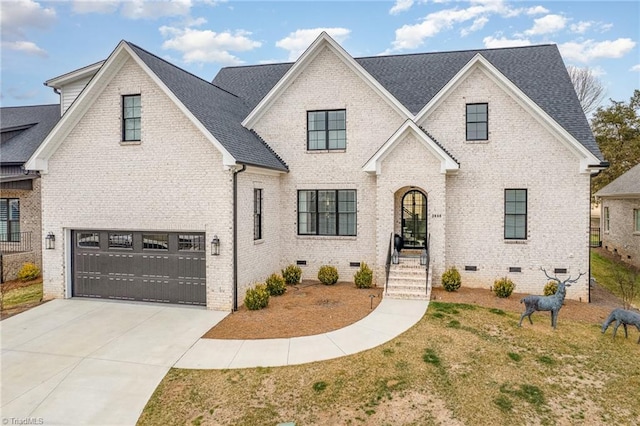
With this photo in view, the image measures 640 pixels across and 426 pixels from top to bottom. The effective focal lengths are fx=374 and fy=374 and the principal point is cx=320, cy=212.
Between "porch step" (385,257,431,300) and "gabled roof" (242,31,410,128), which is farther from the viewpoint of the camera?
"gabled roof" (242,31,410,128)

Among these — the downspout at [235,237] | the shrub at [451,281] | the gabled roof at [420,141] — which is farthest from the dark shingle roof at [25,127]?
the shrub at [451,281]

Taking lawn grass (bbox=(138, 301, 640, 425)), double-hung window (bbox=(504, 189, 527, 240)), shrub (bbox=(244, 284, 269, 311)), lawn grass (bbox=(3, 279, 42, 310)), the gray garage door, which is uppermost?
double-hung window (bbox=(504, 189, 527, 240))

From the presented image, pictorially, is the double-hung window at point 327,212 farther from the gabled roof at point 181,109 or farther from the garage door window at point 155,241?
the garage door window at point 155,241

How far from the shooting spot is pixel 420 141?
46.4 feet

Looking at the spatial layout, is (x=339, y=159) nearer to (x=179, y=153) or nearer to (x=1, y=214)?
(x=179, y=153)

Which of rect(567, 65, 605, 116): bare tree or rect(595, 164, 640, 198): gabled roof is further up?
rect(567, 65, 605, 116): bare tree

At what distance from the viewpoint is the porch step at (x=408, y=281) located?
13.2 m

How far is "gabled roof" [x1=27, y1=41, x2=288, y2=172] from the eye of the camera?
39.7 feet

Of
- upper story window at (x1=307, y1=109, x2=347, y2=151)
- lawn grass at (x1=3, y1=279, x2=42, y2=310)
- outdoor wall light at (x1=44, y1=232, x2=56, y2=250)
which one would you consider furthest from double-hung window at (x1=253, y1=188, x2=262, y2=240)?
lawn grass at (x1=3, y1=279, x2=42, y2=310)

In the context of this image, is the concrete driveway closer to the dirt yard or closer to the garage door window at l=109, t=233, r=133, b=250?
the dirt yard

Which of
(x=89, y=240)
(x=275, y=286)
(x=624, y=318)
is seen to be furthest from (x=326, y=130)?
(x=624, y=318)

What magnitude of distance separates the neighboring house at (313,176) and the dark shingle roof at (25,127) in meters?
8.04

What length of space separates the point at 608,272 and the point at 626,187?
6.63 metres

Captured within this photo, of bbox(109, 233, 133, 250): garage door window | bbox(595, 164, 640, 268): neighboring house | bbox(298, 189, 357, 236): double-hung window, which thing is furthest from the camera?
bbox(595, 164, 640, 268): neighboring house
